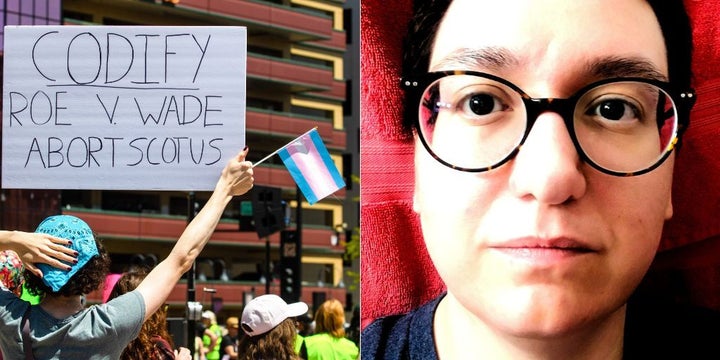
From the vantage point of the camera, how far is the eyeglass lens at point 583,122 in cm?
265

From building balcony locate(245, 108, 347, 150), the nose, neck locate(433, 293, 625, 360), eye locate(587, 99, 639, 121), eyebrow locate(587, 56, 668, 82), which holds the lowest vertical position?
neck locate(433, 293, 625, 360)

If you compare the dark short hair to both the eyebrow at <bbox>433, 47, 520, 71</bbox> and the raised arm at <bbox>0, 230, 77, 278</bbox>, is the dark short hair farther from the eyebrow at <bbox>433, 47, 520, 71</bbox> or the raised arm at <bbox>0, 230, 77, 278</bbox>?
the raised arm at <bbox>0, 230, 77, 278</bbox>

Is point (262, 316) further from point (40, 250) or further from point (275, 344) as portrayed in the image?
point (40, 250)

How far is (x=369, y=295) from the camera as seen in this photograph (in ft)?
9.75

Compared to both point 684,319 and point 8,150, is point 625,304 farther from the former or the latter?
point 8,150

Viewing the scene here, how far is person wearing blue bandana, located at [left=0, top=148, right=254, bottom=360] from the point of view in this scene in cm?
394

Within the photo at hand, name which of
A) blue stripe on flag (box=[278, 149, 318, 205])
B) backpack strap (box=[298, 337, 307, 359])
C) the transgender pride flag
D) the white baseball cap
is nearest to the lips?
blue stripe on flag (box=[278, 149, 318, 205])

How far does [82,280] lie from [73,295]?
2.2 inches

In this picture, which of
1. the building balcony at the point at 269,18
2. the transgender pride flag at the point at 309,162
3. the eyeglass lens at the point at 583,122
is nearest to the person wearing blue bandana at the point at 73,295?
the transgender pride flag at the point at 309,162

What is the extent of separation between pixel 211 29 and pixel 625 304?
231 centimetres

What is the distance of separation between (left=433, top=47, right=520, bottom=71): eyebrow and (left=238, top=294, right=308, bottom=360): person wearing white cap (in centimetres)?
313

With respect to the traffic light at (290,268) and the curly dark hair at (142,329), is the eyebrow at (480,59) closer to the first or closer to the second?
the curly dark hair at (142,329)

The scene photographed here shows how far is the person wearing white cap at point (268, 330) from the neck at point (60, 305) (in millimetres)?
1695

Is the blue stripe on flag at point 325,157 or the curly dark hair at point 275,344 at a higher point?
the blue stripe on flag at point 325,157
